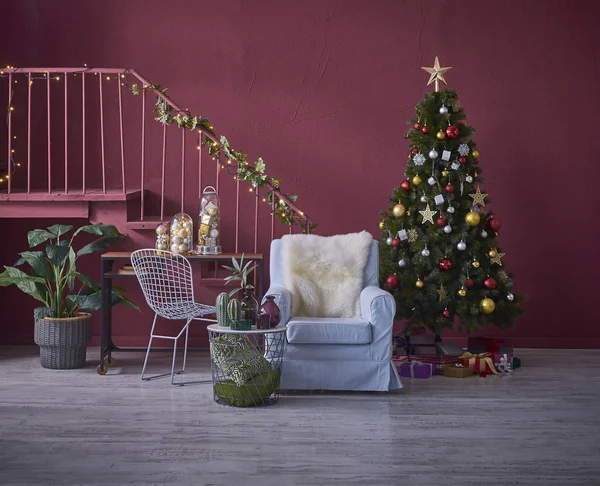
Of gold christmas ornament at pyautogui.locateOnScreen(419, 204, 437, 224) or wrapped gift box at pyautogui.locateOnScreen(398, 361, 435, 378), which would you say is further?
gold christmas ornament at pyautogui.locateOnScreen(419, 204, 437, 224)

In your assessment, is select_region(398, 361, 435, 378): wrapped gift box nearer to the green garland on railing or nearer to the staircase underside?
the green garland on railing

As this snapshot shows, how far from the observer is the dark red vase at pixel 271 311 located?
5.09 metres

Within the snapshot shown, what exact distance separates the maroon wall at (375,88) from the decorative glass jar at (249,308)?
224 cm

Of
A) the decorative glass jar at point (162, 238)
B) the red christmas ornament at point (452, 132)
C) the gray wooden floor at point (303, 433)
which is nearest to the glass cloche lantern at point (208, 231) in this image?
the decorative glass jar at point (162, 238)

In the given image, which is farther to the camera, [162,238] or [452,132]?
[452,132]

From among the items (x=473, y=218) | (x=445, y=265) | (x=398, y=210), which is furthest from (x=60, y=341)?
(x=473, y=218)

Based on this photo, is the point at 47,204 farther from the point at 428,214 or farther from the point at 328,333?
the point at 428,214

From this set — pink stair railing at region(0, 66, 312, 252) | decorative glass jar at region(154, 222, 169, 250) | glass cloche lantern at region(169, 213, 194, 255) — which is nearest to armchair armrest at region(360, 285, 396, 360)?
glass cloche lantern at region(169, 213, 194, 255)

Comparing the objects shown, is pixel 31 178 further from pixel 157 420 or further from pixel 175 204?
pixel 157 420

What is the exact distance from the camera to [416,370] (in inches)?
234

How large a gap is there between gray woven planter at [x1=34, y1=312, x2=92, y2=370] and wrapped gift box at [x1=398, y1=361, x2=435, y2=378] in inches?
91.2

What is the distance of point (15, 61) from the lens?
23.3 feet

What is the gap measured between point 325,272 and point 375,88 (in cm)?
210

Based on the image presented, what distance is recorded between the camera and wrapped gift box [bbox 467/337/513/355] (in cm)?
636
